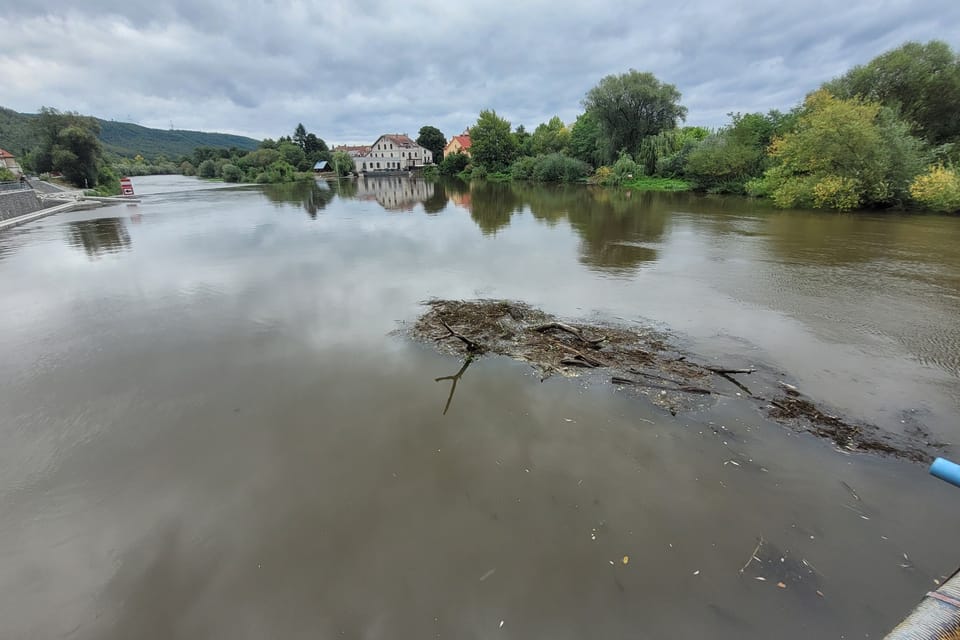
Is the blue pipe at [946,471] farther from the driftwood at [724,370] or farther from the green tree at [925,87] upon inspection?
the green tree at [925,87]

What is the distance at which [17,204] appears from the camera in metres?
25.6

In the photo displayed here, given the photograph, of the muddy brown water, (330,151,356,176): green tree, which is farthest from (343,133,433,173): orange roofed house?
the muddy brown water

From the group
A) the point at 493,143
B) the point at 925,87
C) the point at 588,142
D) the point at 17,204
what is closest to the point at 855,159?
the point at 925,87

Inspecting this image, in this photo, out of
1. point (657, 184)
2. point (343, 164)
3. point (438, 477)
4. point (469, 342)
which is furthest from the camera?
point (343, 164)

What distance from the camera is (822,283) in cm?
1097

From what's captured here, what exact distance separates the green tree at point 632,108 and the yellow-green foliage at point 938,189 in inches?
1165

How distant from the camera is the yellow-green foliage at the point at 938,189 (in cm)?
1952

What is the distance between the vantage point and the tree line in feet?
70.6

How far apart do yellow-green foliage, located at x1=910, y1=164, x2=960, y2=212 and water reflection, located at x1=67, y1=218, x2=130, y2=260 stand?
36.2m

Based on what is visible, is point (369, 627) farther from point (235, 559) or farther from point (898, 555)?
point (898, 555)

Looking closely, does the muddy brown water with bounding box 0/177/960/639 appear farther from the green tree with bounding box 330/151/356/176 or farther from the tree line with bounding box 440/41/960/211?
the green tree with bounding box 330/151/356/176

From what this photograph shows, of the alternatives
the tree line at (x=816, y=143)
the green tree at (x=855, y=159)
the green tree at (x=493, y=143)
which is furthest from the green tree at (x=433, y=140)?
the green tree at (x=855, y=159)

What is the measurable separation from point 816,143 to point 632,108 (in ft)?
93.0

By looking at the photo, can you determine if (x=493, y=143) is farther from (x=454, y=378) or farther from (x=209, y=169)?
(x=454, y=378)
